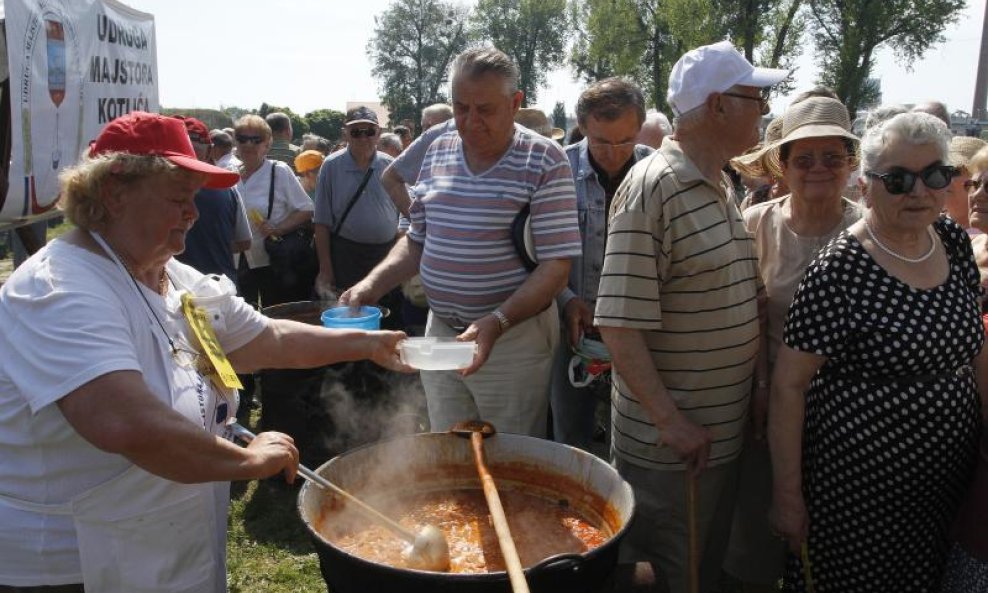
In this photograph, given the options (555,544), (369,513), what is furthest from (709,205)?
(369,513)

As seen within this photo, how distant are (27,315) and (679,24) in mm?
35488

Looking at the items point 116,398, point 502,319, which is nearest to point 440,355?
point 502,319

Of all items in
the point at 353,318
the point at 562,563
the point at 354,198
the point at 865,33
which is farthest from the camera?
the point at 865,33

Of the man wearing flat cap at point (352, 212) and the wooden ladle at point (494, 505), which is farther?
the man wearing flat cap at point (352, 212)

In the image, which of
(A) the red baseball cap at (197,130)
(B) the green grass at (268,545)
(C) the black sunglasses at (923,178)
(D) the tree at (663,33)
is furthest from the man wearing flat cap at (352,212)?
(D) the tree at (663,33)

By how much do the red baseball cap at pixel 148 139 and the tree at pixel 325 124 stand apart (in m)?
36.9

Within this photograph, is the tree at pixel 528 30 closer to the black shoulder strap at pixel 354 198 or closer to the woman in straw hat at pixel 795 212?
the black shoulder strap at pixel 354 198

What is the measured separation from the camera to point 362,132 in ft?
19.1

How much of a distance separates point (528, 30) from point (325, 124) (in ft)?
89.3

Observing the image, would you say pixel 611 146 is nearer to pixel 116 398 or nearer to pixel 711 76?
pixel 711 76

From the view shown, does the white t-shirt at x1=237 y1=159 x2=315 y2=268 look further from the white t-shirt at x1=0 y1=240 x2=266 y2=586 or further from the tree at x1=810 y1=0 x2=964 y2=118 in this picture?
the tree at x1=810 y1=0 x2=964 y2=118

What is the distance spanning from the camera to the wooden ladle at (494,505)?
5.10ft

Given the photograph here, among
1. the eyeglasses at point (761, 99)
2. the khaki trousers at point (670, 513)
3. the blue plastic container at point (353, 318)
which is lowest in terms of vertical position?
the khaki trousers at point (670, 513)

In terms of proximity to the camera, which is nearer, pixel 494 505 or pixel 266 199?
pixel 494 505
